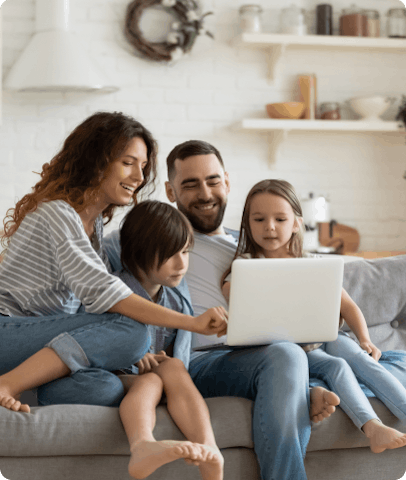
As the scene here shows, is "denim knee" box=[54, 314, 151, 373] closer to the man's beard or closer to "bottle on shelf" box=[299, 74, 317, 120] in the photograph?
the man's beard

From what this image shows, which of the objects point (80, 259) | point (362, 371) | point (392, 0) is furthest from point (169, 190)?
point (392, 0)

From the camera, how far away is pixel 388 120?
338cm

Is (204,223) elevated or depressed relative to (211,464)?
elevated

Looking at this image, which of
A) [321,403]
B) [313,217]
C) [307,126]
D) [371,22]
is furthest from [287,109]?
[321,403]

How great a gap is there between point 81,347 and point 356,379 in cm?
70

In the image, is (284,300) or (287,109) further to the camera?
(287,109)

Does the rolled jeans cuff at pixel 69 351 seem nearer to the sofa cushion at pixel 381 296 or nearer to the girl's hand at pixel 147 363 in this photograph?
the girl's hand at pixel 147 363

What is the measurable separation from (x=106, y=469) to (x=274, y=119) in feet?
7.17

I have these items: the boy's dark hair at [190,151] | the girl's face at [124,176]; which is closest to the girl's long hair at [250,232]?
the boy's dark hair at [190,151]

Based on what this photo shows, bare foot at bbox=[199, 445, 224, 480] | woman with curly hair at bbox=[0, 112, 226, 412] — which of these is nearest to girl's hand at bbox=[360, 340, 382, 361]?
woman with curly hair at bbox=[0, 112, 226, 412]

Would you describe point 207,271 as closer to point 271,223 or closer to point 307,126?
point 271,223

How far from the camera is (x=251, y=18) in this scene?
3098 millimetres

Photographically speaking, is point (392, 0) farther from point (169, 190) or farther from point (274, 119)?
point (169, 190)

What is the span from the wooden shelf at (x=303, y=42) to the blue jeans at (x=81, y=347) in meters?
2.11
